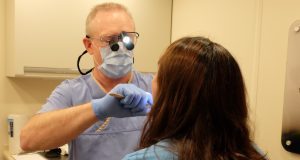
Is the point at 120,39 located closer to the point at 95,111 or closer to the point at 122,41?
the point at 122,41

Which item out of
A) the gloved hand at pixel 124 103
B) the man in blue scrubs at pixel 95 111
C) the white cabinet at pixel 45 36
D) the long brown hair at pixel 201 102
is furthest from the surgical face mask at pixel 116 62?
the white cabinet at pixel 45 36

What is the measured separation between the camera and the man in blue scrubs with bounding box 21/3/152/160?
108 centimetres

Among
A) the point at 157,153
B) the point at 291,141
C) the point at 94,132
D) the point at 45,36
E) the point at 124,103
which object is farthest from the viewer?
the point at 45,36

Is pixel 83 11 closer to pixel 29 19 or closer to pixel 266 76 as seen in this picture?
pixel 29 19

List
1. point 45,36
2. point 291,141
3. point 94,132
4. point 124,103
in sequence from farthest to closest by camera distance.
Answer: point 45,36 → point 291,141 → point 94,132 → point 124,103

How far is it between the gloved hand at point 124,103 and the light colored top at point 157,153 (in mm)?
243

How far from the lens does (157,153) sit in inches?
29.4

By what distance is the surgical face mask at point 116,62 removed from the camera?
1.27 meters

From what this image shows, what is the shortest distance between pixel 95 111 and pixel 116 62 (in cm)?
28

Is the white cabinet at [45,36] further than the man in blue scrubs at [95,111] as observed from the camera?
Yes

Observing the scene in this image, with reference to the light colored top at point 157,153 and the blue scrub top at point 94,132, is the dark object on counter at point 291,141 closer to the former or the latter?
the blue scrub top at point 94,132

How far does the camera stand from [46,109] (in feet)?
3.82

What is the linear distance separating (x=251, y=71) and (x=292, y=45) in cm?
30

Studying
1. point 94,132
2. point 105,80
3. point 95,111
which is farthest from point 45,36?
point 95,111
